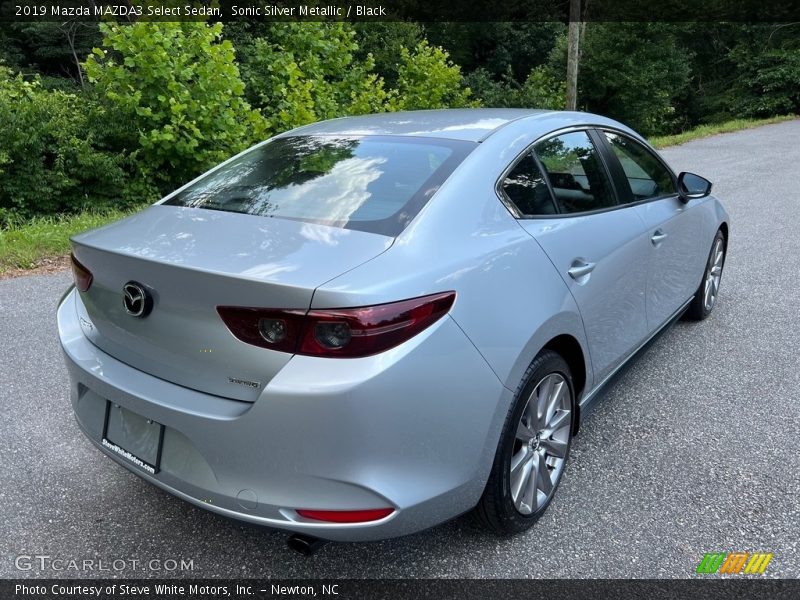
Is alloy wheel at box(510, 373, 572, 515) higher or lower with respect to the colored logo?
higher

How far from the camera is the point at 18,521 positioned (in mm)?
2463

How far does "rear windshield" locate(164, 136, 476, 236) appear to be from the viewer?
2.22 meters

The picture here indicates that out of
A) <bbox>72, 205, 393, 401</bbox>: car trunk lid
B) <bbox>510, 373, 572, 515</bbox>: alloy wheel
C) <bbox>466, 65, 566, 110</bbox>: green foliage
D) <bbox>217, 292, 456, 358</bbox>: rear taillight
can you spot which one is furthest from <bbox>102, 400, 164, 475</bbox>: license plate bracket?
<bbox>466, 65, 566, 110</bbox>: green foliage

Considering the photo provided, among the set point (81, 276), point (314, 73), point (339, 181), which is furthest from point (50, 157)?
point (339, 181)

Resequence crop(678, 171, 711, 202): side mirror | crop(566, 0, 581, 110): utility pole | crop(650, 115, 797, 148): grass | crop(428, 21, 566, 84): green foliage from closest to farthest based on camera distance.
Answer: crop(678, 171, 711, 202): side mirror < crop(650, 115, 797, 148): grass < crop(566, 0, 581, 110): utility pole < crop(428, 21, 566, 84): green foliage

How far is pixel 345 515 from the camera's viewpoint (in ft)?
5.98

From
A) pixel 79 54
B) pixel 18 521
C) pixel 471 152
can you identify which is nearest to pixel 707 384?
pixel 471 152

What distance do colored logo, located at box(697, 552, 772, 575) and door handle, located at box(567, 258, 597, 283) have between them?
1.10 metres

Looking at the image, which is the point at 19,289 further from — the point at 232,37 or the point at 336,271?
the point at 232,37

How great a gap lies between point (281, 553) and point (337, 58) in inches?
531

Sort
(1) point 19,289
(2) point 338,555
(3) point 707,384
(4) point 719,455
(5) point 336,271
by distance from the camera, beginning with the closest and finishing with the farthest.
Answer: (5) point 336,271 < (2) point 338,555 < (4) point 719,455 < (3) point 707,384 < (1) point 19,289

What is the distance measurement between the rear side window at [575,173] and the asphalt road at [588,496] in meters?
1.12

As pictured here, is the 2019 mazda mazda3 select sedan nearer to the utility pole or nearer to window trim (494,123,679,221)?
window trim (494,123,679,221)

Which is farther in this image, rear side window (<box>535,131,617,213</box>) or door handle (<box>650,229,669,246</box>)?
door handle (<box>650,229,669,246</box>)
